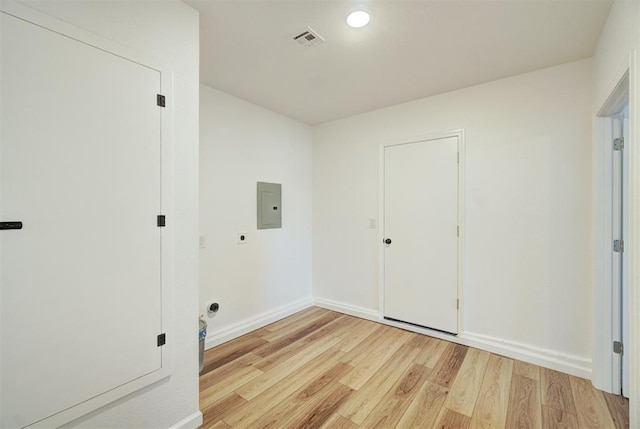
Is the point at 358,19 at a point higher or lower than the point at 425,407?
higher

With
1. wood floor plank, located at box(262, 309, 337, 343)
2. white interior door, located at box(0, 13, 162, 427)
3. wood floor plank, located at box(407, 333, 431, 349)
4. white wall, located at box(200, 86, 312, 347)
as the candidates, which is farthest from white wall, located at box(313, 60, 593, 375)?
white interior door, located at box(0, 13, 162, 427)

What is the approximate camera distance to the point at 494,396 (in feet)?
6.40

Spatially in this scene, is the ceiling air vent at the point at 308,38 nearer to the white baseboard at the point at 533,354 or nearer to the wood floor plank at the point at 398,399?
the wood floor plank at the point at 398,399

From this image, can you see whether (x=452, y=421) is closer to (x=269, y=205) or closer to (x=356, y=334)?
(x=356, y=334)

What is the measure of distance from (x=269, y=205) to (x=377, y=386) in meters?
2.17

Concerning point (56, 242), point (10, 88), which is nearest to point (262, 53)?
point (10, 88)

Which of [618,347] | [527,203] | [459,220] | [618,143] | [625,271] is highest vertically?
[618,143]

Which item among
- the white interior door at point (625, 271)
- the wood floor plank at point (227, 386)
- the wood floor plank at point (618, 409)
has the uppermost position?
the white interior door at point (625, 271)

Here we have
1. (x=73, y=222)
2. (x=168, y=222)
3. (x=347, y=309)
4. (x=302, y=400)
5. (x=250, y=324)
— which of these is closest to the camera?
(x=73, y=222)

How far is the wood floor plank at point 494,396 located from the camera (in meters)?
1.71

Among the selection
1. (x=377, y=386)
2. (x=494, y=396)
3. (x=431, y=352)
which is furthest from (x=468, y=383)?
(x=377, y=386)

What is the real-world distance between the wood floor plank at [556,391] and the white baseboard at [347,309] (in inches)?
62.5

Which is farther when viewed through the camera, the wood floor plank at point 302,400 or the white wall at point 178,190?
the wood floor plank at point 302,400

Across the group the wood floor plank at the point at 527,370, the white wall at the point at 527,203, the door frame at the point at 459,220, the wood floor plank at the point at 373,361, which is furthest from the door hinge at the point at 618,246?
the wood floor plank at the point at 373,361
